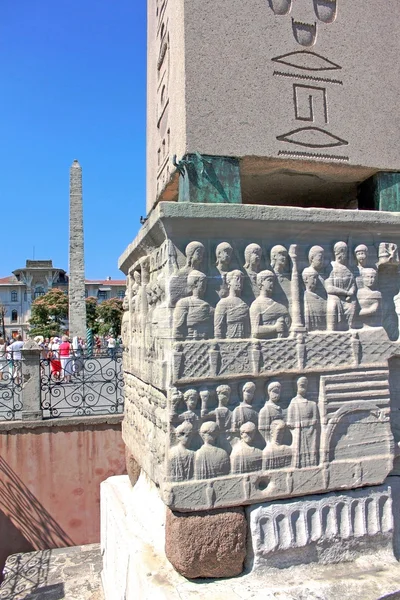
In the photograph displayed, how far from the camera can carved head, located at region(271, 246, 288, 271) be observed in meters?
3.08

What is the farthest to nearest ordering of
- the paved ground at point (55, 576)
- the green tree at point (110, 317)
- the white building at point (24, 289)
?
the white building at point (24, 289) < the green tree at point (110, 317) < the paved ground at point (55, 576)

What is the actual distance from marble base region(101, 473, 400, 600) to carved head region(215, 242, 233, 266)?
5.60 ft

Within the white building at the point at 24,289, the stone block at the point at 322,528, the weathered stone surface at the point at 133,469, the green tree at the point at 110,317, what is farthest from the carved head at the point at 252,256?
the white building at the point at 24,289

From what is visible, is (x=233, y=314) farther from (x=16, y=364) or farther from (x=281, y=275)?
(x=16, y=364)

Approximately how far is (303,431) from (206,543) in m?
0.88

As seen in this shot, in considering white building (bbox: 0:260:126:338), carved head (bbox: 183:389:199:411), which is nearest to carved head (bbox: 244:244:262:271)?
carved head (bbox: 183:389:199:411)

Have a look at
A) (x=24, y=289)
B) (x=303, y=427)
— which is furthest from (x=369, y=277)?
(x=24, y=289)

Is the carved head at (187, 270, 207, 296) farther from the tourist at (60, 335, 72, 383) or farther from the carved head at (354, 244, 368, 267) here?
the tourist at (60, 335, 72, 383)

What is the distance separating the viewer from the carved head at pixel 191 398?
9.27 feet

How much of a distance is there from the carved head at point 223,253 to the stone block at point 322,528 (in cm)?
150

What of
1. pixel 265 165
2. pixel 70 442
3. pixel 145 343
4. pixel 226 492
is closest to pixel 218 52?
pixel 265 165

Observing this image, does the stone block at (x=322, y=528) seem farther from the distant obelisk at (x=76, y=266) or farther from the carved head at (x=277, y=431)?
the distant obelisk at (x=76, y=266)

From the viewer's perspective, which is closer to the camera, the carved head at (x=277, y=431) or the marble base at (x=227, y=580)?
the marble base at (x=227, y=580)

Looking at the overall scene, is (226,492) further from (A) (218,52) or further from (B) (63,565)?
(B) (63,565)
